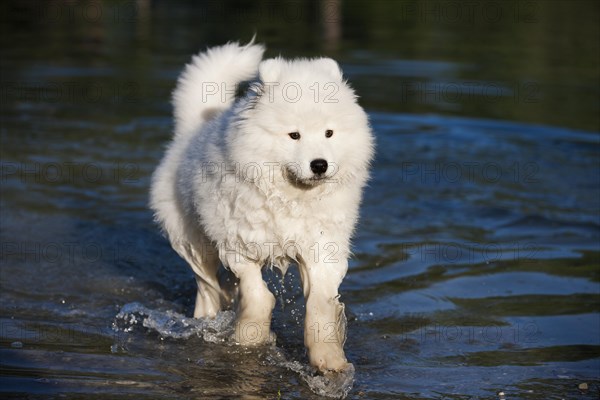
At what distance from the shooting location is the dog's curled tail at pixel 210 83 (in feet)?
21.4

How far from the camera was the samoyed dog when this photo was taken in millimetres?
5188

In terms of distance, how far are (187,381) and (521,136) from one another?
793 centimetres

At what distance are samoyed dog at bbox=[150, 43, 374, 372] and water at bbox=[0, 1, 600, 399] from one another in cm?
39

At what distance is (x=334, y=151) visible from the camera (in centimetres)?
519

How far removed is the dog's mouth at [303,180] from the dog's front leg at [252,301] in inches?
23.5

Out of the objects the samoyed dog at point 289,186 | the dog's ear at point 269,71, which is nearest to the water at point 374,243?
the samoyed dog at point 289,186

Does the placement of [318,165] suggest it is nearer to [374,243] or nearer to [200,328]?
[200,328]

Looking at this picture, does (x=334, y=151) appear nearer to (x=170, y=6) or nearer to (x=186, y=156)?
(x=186, y=156)

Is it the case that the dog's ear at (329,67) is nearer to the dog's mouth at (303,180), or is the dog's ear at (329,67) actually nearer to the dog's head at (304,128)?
the dog's head at (304,128)

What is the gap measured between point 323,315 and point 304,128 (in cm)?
109

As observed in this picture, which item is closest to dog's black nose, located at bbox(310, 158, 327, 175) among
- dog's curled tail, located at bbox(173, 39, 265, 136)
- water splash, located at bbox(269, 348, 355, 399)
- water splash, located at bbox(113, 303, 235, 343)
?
water splash, located at bbox(269, 348, 355, 399)

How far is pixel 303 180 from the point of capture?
205 inches

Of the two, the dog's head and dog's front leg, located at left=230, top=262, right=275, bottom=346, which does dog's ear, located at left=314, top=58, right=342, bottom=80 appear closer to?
the dog's head

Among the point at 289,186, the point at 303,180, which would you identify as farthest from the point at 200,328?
the point at 303,180
